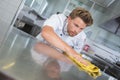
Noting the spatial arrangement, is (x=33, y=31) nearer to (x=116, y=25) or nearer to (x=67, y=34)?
(x=116, y=25)

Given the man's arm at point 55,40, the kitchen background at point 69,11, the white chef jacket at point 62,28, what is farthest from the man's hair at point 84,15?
the kitchen background at point 69,11

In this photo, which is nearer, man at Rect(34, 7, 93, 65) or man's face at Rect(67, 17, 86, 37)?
man at Rect(34, 7, 93, 65)

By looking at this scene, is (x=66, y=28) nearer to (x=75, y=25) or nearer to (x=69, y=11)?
(x=75, y=25)

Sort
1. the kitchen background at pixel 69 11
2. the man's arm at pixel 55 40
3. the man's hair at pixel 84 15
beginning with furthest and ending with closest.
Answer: the kitchen background at pixel 69 11 < the man's hair at pixel 84 15 < the man's arm at pixel 55 40

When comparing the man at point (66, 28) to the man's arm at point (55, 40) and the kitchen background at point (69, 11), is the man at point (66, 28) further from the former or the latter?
the kitchen background at point (69, 11)

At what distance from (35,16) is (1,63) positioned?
12.9 ft

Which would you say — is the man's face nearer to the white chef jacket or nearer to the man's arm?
→ the white chef jacket

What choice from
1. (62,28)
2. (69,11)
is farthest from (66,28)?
(69,11)

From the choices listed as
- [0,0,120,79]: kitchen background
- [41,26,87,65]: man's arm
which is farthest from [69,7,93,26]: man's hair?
[0,0,120,79]: kitchen background

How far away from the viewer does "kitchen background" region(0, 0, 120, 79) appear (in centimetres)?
338

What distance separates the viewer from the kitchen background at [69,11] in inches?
133

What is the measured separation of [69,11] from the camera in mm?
6527

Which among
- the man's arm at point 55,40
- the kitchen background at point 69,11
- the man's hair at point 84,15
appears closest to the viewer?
the man's arm at point 55,40

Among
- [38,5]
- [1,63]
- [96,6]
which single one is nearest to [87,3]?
[96,6]
